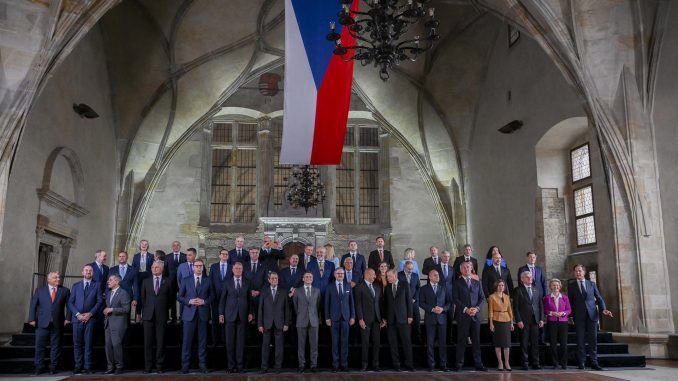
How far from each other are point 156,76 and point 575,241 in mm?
11139

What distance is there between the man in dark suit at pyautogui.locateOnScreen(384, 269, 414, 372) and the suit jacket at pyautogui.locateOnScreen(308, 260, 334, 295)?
37.6 inches

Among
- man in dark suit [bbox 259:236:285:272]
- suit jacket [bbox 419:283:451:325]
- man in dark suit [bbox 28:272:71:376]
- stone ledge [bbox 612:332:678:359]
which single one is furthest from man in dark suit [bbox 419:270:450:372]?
man in dark suit [bbox 28:272:71:376]

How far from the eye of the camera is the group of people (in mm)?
8258

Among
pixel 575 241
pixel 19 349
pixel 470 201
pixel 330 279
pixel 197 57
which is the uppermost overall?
pixel 197 57

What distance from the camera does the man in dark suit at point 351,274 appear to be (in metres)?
8.88

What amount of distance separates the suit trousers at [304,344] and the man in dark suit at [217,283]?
129 cm

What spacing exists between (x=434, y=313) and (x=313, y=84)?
13.9 ft

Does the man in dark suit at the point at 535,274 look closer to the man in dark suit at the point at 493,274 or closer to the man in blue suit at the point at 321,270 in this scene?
the man in dark suit at the point at 493,274

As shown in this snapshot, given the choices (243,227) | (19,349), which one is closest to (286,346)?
(19,349)

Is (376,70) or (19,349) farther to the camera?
(376,70)

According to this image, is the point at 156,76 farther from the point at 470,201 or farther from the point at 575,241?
the point at 575,241

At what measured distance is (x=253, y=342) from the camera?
30.1 feet

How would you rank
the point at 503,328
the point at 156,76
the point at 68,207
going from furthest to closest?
the point at 156,76, the point at 68,207, the point at 503,328

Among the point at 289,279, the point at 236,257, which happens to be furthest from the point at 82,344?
the point at 289,279
